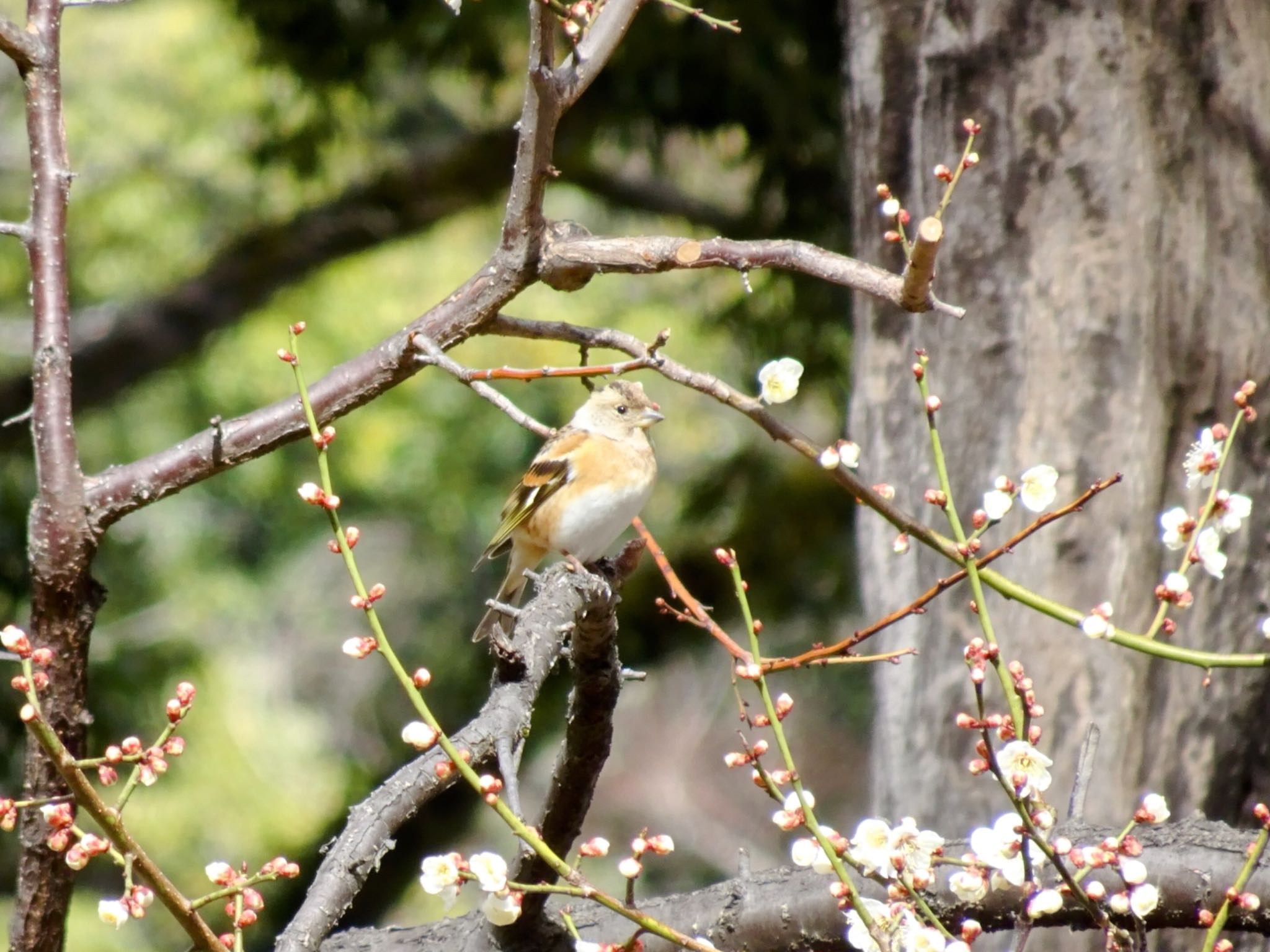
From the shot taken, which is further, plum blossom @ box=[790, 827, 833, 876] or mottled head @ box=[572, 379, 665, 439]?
mottled head @ box=[572, 379, 665, 439]

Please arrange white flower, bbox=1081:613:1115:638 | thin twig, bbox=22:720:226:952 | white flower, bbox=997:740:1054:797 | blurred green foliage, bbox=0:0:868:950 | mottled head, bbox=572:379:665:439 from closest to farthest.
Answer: thin twig, bbox=22:720:226:952 → white flower, bbox=997:740:1054:797 → white flower, bbox=1081:613:1115:638 → mottled head, bbox=572:379:665:439 → blurred green foliage, bbox=0:0:868:950

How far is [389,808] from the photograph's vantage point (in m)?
1.53

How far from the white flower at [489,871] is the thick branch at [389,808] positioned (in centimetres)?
11

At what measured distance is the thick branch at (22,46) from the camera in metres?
2.07

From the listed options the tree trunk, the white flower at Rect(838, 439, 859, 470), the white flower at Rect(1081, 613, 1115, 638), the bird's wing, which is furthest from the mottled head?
Result: the white flower at Rect(1081, 613, 1115, 638)

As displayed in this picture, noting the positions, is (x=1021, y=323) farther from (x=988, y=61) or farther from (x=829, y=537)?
(x=829, y=537)

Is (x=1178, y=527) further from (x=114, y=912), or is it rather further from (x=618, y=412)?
(x=618, y=412)

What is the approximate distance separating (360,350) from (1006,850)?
601cm

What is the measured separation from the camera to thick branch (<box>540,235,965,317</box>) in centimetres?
187

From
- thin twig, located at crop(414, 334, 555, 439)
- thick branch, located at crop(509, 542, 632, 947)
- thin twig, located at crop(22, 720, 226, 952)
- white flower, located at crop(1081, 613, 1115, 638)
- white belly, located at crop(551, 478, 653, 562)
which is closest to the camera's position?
thin twig, located at crop(22, 720, 226, 952)

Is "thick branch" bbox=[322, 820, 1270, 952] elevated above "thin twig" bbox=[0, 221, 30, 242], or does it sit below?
below

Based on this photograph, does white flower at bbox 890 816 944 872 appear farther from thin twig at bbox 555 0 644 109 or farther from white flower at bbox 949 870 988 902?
thin twig at bbox 555 0 644 109

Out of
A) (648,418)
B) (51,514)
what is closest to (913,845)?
(51,514)

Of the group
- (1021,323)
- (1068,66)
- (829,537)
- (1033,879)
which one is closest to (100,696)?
(829,537)
